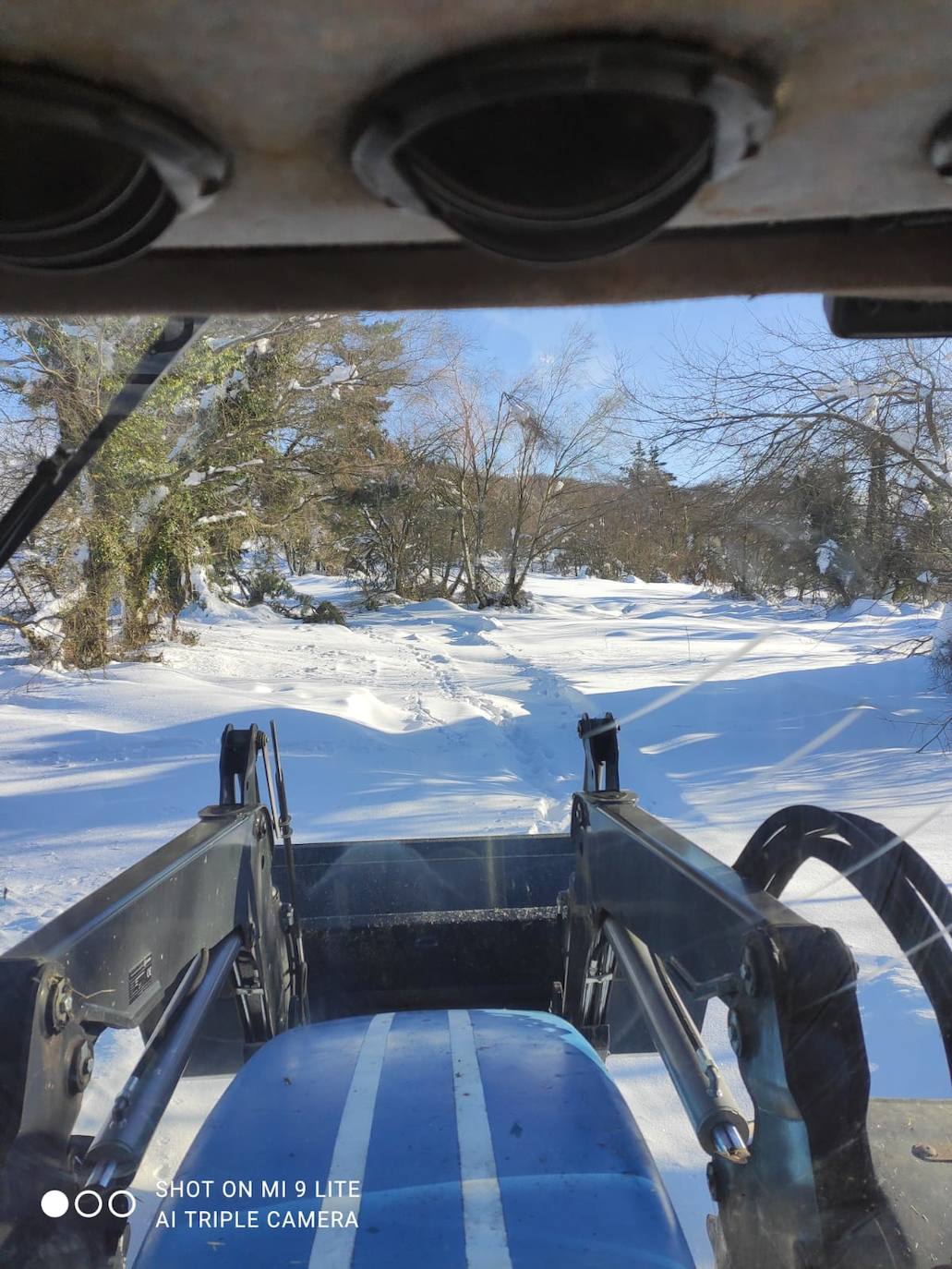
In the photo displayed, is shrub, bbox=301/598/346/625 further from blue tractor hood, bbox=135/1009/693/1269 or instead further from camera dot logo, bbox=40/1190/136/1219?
camera dot logo, bbox=40/1190/136/1219

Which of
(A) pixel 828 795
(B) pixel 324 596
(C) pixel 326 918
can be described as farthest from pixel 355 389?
(B) pixel 324 596

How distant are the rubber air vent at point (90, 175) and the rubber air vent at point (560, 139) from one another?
148mm

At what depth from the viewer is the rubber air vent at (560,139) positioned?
0.62m

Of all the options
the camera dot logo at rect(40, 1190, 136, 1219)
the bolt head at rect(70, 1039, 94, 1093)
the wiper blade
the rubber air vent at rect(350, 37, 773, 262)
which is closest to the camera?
the rubber air vent at rect(350, 37, 773, 262)

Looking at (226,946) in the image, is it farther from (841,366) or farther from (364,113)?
(841,366)

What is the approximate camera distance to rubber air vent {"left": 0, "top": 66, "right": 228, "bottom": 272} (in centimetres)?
65

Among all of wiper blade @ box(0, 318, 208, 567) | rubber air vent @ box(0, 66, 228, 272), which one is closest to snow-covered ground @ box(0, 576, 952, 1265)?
wiper blade @ box(0, 318, 208, 567)

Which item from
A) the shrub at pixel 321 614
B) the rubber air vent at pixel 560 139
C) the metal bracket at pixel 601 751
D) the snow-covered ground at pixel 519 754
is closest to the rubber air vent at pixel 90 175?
the rubber air vent at pixel 560 139

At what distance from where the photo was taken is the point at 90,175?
0.73 meters

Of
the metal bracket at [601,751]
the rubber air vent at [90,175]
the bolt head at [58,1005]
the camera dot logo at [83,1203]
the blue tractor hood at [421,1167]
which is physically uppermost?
the rubber air vent at [90,175]

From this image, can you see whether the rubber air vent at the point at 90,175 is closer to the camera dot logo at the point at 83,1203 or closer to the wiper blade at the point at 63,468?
the wiper blade at the point at 63,468

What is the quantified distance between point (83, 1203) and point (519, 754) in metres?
7.08

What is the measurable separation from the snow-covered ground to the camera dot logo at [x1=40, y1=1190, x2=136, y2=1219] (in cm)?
139

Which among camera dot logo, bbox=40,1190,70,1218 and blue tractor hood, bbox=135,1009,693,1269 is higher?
camera dot logo, bbox=40,1190,70,1218
